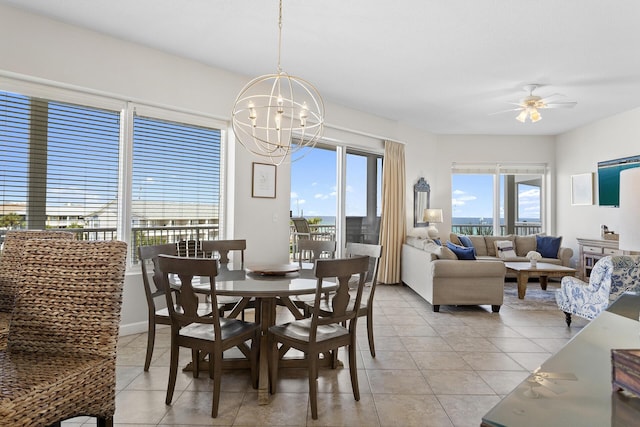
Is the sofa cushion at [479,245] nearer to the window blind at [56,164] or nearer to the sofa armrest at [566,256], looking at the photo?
the sofa armrest at [566,256]

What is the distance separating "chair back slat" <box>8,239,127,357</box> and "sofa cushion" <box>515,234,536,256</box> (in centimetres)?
709

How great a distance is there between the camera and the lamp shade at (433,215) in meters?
6.78

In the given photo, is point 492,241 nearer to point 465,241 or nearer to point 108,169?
point 465,241

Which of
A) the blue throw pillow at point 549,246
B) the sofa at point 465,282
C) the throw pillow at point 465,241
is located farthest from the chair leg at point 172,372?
the blue throw pillow at point 549,246

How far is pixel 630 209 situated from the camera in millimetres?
1562

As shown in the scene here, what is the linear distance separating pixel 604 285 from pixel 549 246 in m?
3.74

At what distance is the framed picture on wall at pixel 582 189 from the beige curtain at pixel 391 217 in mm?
3188

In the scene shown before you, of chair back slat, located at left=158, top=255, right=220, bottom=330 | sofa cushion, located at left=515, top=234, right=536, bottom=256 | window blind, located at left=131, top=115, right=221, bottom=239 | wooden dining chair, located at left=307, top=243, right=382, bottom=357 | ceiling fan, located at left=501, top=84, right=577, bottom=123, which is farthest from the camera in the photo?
sofa cushion, located at left=515, top=234, right=536, bottom=256

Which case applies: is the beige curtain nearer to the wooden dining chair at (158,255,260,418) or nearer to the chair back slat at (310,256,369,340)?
the chair back slat at (310,256,369,340)

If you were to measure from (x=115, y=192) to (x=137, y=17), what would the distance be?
160 cm

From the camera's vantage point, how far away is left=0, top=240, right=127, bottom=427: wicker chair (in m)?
1.43

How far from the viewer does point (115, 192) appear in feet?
12.2

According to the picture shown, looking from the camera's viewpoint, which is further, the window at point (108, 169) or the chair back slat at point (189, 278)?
the window at point (108, 169)

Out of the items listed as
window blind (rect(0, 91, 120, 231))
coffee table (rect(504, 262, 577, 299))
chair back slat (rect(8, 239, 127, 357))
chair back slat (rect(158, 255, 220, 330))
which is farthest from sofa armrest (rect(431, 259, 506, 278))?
chair back slat (rect(8, 239, 127, 357))
